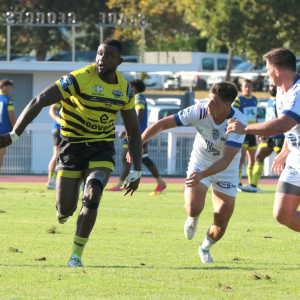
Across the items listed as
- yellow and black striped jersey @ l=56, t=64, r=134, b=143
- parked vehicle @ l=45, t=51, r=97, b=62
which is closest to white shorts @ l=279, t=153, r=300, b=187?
yellow and black striped jersey @ l=56, t=64, r=134, b=143

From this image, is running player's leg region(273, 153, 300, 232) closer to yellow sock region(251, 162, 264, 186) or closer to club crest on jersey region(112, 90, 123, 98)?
→ club crest on jersey region(112, 90, 123, 98)

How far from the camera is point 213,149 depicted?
265 inches

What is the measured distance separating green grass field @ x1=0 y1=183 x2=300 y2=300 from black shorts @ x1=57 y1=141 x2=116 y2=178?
2.87 feet

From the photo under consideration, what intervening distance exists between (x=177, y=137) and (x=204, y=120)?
10963 mm

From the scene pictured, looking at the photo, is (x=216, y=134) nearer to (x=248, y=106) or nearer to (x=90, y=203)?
(x=90, y=203)

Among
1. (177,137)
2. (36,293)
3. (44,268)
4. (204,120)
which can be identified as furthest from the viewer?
(177,137)

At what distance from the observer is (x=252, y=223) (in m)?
9.29

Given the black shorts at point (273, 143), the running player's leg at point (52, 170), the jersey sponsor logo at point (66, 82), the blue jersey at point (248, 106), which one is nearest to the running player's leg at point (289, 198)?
the jersey sponsor logo at point (66, 82)

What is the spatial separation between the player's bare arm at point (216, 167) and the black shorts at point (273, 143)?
24.1ft

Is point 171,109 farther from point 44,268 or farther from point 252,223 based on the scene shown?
point 44,268

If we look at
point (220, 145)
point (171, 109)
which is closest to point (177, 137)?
point (171, 109)

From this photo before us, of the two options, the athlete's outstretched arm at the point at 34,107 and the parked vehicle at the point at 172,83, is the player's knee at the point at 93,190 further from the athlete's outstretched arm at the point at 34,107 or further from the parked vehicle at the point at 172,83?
the parked vehicle at the point at 172,83

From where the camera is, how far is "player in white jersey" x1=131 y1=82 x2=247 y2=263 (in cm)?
634

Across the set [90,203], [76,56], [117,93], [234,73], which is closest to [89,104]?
[117,93]
